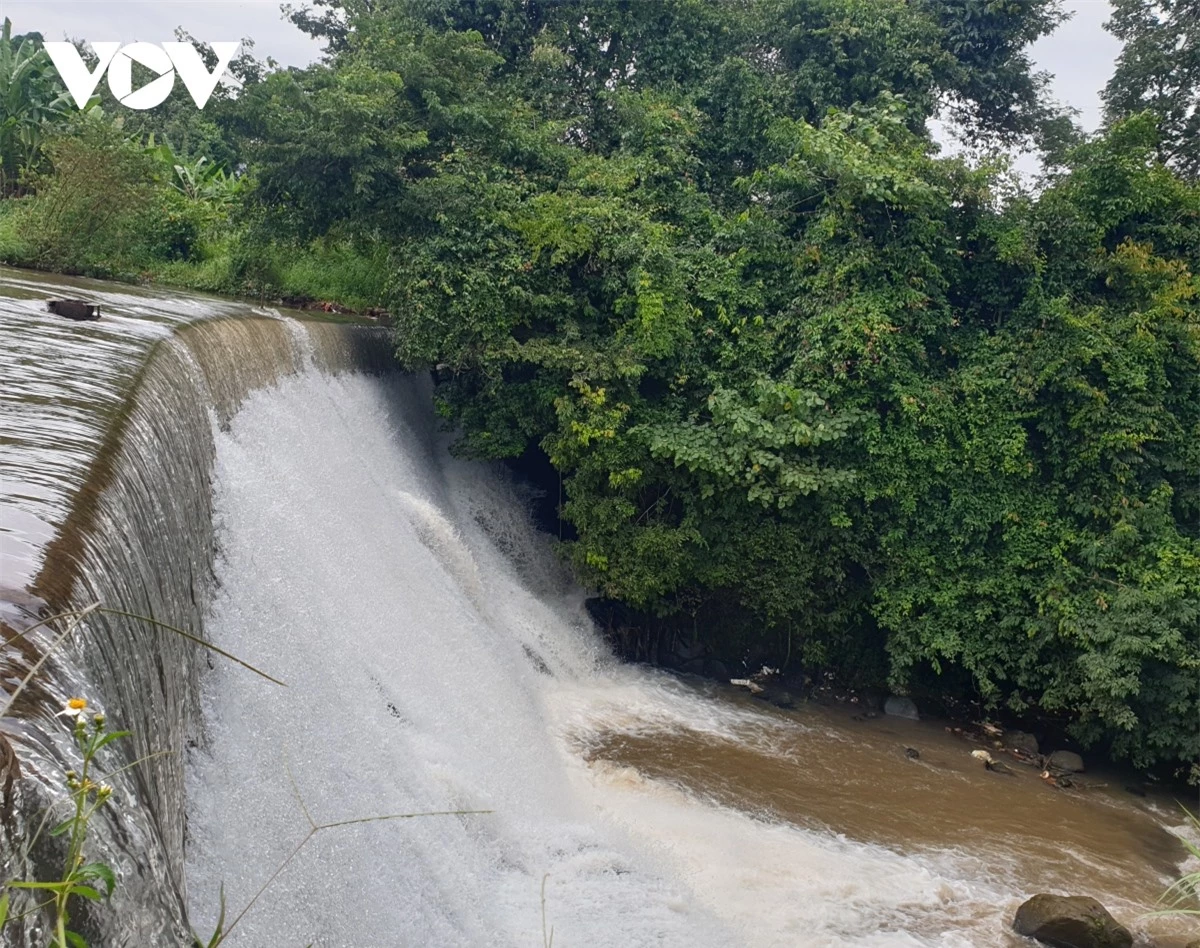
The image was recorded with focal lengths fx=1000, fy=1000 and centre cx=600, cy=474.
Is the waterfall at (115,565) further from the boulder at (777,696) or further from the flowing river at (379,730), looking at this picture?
the boulder at (777,696)

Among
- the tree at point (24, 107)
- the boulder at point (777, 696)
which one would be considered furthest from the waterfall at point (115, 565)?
the tree at point (24, 107)

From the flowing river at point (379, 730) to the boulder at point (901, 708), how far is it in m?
0.42

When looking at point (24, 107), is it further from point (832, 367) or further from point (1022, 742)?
point (1022, 742)

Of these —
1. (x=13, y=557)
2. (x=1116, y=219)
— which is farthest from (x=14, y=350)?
(x=1116, y=219)

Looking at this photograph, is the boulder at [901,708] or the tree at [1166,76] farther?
the tree at [1166,76]

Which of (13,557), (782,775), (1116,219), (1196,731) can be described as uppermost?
(1116,219)

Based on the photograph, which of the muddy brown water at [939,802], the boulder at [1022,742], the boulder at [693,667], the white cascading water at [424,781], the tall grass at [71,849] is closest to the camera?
the tall grass at [71,849]

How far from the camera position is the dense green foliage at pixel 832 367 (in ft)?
36.6

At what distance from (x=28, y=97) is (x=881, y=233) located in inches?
636

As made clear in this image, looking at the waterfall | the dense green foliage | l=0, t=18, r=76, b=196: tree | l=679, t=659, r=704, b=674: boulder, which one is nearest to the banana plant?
l=0, t=18, r=76, b=196: tree

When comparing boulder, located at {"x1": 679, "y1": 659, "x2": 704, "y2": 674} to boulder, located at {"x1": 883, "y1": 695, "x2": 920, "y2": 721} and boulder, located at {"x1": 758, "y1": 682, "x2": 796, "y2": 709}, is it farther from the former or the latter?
boulder, located at {"x1": 883, "y1": 695, "x2": 920, "y2": 721}

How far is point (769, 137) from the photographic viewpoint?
47.7 feet

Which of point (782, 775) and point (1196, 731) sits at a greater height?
point (1196, 731)

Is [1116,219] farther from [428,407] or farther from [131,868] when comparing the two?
[131,868]
